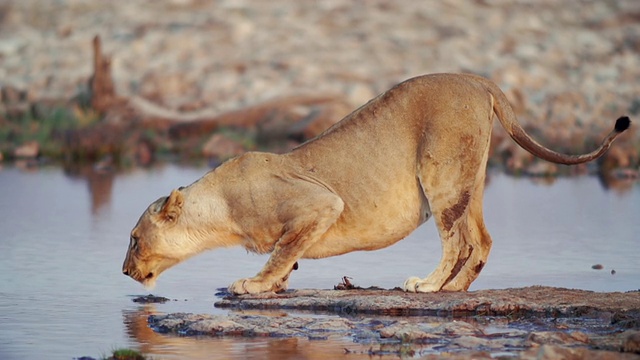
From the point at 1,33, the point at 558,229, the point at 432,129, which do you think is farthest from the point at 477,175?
the point at 1,33

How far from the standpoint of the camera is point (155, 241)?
13039 millimetres

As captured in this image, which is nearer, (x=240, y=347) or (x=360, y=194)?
(x=240, y=347)

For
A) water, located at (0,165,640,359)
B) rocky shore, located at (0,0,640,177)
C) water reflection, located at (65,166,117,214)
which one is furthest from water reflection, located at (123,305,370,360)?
rocky shore, located at (0,0,640,177)

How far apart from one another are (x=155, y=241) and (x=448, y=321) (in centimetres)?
287

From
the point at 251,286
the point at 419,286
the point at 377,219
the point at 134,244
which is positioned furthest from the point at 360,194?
the point at 134,244

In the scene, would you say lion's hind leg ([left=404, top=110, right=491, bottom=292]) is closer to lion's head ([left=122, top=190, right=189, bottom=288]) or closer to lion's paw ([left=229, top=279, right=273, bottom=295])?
lion's paw ([left=229, top=279, right=273, bottom=295])

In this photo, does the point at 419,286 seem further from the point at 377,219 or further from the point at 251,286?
the point at 251,286

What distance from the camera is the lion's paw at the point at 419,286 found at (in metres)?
12.7

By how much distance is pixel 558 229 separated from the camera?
18.1 meters

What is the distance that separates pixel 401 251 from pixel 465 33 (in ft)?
70.8

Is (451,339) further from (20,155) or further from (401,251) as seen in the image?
(20,155)

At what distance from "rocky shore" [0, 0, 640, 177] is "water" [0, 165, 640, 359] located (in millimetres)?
5380

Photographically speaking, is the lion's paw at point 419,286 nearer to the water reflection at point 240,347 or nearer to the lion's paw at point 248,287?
the lion's paw at point 248,287

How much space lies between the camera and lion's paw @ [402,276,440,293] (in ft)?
41.5
